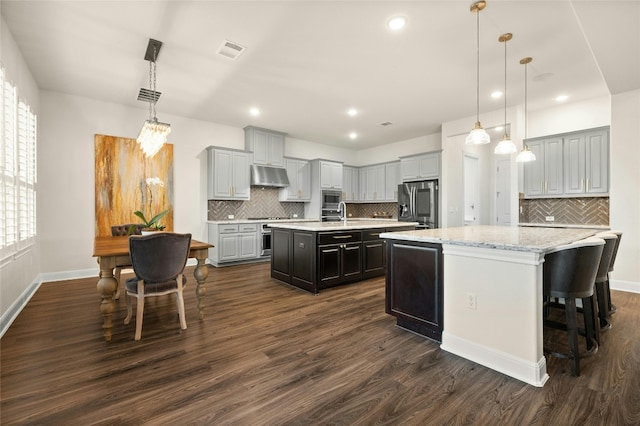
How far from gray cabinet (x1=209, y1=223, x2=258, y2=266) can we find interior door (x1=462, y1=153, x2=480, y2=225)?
490 cm

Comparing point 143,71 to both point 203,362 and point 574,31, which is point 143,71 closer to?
point 203,362

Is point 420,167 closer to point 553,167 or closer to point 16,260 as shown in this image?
point 553,167

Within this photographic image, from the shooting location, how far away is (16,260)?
10.3 feet

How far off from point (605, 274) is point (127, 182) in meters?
6.48

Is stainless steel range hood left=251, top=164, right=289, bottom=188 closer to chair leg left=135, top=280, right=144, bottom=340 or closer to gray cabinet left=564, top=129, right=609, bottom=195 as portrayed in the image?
chair leg left=135, top=280, right=144, bottom=340

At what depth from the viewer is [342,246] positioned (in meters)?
4.10

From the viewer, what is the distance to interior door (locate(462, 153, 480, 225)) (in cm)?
682

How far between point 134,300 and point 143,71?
2967 millimetres

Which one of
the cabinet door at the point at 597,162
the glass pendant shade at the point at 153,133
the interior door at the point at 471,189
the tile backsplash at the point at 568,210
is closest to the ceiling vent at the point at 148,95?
the glass pendant shade at the point at 153,133

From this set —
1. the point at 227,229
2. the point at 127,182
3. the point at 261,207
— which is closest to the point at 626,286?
the point at 227,229

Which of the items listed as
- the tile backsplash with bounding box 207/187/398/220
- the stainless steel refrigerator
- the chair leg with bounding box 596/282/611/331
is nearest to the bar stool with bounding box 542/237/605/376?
the chair leg with bounding box 596/282/611/331

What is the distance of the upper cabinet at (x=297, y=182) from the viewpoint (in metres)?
6.99

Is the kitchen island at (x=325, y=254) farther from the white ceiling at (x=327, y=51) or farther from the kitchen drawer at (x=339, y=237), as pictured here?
the white ceiling at (x=327, y=51)

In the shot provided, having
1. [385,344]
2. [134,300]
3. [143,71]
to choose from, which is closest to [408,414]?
[385,344]
